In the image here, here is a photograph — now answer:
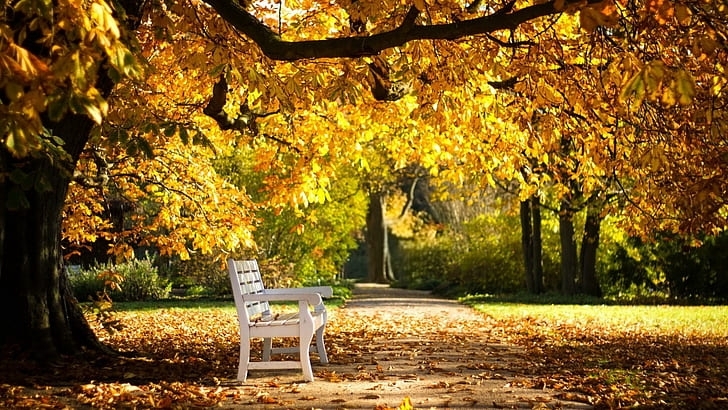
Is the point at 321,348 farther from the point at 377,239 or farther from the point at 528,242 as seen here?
the point at 377,239

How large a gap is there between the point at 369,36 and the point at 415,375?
10.2 ft

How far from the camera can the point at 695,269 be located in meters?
21.4

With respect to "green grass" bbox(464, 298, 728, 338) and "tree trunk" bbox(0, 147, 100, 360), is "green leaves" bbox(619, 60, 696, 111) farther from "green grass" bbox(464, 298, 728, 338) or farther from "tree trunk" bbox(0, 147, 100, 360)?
"green grass" bbox(464, 298, 728, 338)

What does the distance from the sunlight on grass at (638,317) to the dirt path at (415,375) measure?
2.47 metres

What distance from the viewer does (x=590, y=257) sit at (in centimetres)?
2188

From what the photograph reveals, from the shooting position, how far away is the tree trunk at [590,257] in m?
21.2

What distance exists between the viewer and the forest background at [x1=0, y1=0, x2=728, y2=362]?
13.2 ft

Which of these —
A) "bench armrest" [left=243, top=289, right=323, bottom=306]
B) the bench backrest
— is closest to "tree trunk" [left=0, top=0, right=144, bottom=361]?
the bench backrest

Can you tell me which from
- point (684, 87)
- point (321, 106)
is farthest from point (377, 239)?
point (684, 87)

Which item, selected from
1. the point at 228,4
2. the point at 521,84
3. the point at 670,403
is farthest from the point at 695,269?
the point at 228,4

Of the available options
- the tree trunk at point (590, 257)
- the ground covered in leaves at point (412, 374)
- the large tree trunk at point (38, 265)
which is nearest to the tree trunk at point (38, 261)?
the large tree trunk at point (38, 265)

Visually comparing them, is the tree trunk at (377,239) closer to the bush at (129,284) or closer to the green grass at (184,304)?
the green grass at (184,304)

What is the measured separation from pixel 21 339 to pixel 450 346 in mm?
4951

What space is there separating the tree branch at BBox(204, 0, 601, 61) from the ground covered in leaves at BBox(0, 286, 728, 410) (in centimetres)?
249
